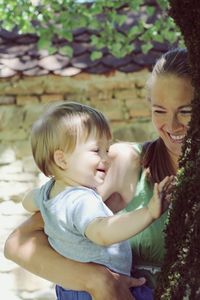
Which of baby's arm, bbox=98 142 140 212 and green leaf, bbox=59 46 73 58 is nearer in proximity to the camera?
baby's arm, bbox=98 142 140 212

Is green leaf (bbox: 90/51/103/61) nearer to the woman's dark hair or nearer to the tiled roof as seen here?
the tiled roof

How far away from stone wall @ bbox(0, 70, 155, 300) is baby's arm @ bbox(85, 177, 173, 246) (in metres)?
4.09

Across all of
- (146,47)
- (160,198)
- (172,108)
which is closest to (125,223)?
(160,198)

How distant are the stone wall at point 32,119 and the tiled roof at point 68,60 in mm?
68

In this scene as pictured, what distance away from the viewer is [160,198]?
2.12m

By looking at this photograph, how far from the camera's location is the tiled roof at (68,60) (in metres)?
6.35

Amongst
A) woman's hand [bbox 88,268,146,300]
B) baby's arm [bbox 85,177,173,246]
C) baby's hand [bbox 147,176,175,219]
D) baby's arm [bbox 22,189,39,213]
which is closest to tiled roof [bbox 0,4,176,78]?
baby's arm [bbox 22,189,39,213]

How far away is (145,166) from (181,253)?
842mm

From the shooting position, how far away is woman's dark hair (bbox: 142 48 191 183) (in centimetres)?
266

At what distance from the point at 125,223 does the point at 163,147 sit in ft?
2.03

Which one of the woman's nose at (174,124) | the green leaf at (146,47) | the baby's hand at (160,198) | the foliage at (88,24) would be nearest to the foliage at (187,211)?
the baby's hand at (160,198)

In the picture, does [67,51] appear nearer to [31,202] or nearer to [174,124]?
[31,202]

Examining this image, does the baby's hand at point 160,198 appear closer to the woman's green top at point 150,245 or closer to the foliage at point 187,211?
the foliage at point 187,211

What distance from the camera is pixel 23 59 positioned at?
21.2 ft
